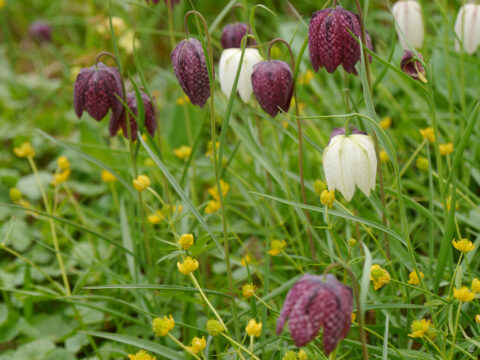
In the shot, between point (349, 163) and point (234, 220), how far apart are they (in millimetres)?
1021

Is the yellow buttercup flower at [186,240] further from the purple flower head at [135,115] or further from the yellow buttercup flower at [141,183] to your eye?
the purple flower head at [135,115]

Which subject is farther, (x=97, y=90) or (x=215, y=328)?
(x=97, y=90)

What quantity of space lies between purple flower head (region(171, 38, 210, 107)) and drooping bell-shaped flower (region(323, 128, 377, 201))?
1.01ft

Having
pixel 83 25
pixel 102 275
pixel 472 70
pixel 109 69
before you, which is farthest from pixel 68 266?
pixel 83 25

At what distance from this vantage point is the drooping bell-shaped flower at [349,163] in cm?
110

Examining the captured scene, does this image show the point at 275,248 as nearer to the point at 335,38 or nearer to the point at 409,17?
the point at 335,38

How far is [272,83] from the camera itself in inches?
50.3

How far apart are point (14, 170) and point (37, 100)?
76 cm

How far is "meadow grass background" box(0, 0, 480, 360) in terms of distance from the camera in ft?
4.16

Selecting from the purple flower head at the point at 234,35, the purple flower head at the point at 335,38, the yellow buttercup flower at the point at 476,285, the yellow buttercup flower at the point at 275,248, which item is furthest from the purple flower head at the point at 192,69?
the yellow buttercup flower at the point at 476,285

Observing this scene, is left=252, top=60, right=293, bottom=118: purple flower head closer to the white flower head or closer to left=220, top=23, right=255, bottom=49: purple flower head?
the white flower head

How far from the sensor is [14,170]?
2.62m

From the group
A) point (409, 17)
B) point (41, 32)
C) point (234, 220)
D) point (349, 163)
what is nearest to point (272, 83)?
point (349, 163)

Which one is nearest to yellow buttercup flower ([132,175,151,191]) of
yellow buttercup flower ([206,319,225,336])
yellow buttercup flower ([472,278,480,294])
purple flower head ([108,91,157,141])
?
purple flower head ([108,91,157,141])
